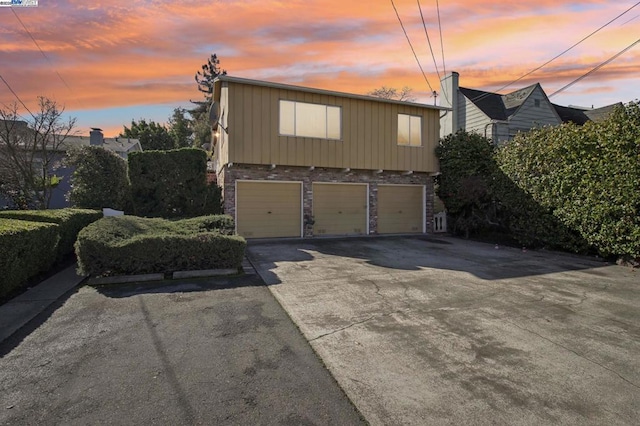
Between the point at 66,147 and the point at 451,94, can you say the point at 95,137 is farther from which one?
the point at 451,94

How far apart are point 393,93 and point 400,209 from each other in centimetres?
2128

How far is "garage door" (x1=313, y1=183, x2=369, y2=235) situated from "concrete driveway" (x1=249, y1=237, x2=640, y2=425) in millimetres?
5061

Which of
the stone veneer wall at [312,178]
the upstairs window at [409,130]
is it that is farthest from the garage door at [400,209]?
the upstairs window at [409,130]

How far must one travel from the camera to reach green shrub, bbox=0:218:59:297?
4.99 metres

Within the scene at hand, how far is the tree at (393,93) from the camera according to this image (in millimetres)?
31286

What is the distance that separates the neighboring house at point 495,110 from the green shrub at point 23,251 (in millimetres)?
17668

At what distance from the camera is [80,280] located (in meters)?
6.26

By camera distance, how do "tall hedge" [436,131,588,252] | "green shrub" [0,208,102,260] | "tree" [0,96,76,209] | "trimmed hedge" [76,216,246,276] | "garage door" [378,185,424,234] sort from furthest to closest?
"garage door" [378,185,424,234]
"tree" [0,96,76,209]
"tall hedge" [436,131,588,252]
"green shrub" [0,208,102,260]
"trimmed hedge" [76,216,246,276]

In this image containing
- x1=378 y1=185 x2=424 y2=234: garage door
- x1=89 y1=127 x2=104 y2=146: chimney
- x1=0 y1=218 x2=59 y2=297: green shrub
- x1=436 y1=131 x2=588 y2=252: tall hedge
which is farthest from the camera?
x1=89 y1=127 x2=104 y2=146: chimney

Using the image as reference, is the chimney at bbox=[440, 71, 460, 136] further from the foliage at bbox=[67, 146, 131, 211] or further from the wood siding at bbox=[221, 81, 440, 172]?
the foliage at bbox=[67, 146, 131, 211]

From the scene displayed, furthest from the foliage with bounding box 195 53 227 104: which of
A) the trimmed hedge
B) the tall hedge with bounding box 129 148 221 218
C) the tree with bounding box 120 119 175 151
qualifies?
the trimmed hedge

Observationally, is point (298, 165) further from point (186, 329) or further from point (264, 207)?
point (186, 329)

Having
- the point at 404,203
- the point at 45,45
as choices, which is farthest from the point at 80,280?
the point at 404,203

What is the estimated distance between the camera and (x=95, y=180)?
1159cm
